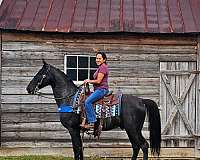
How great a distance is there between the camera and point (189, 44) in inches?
438

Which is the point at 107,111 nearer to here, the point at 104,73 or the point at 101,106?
the point at 101,106

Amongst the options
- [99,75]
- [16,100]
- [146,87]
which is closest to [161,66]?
[146,87]

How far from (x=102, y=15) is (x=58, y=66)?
1.65 m

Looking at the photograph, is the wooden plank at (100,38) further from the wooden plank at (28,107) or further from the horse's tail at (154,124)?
the horse's tail at (154,124)

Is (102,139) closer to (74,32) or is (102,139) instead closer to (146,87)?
(146,87)

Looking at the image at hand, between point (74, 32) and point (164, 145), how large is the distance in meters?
3.53

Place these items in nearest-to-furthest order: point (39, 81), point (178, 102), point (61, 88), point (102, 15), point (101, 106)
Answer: point (101, 106) → point (39, 81) → point (61, 88) → point (178, 102) → point (102, 15)

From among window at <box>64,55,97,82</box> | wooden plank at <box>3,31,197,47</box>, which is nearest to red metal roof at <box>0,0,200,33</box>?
wooden plank at <box>3,31,197,47</box>

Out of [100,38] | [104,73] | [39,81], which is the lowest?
[39,81]

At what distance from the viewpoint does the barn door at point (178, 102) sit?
10992 mm

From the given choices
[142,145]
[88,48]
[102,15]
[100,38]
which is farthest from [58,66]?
[142,145]

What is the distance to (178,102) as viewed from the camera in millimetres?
10992

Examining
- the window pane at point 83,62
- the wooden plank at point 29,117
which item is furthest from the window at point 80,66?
the wooden plank at point 29,117

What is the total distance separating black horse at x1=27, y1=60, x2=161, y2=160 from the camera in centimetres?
873
